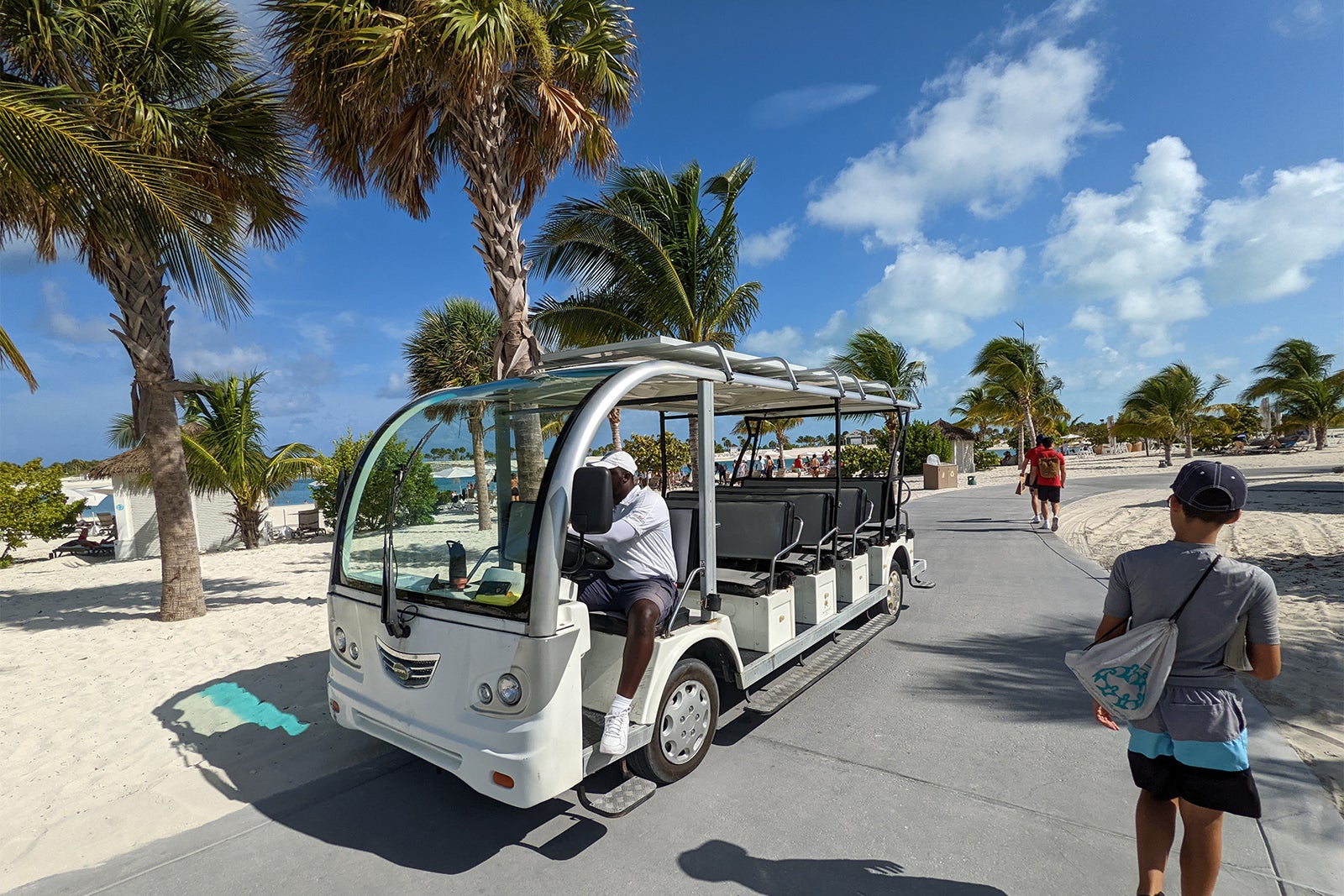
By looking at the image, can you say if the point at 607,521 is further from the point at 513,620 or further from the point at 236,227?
the point at 236,227

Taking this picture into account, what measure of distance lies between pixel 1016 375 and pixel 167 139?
3427cm

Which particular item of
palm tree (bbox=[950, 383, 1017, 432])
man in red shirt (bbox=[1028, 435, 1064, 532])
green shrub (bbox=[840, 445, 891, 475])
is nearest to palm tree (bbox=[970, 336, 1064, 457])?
palm tree (bbox=[950, 383, 1017, 432])

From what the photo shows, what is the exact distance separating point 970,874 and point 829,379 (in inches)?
142

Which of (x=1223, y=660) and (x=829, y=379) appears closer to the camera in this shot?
(x=1223, y=660)

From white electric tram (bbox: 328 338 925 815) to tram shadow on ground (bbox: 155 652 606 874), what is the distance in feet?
1.45

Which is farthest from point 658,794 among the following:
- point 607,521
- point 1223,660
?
point 1223,660

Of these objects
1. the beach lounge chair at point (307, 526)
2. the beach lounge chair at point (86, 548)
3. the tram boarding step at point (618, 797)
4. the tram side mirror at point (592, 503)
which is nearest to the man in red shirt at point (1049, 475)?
the tram boarding step at point (618, 797)

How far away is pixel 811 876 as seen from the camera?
2.82 metres

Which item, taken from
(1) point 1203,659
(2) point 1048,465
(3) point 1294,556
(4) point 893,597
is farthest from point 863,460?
(1) point 1203,659

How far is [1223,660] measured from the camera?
84.7 inches

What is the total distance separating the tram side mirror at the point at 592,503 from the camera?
2895mm

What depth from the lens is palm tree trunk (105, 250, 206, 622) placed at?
7535 mm

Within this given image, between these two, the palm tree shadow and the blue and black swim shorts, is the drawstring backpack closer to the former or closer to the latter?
the blue and black swim shorts

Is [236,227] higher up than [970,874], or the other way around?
[236,227]
